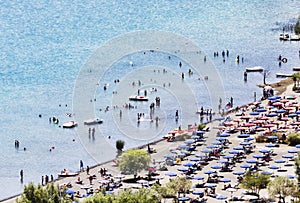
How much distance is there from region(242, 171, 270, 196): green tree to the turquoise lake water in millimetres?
21698

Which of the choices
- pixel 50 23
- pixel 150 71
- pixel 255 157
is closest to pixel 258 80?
pixel 150 71

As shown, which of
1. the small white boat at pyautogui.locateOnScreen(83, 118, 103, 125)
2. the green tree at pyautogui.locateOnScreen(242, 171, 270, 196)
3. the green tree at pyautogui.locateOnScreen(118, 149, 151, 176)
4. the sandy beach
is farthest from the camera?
the small white boat at pyautogui.locateOnScreen(83, 118, 103, 125)

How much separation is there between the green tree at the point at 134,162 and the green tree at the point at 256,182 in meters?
10.7

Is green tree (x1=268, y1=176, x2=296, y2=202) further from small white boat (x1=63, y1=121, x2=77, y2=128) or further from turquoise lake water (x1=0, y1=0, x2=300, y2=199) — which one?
small white boat (x1=63, y1=121, x2=77, y2=128)

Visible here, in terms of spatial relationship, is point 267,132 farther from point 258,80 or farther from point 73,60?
point 73,60

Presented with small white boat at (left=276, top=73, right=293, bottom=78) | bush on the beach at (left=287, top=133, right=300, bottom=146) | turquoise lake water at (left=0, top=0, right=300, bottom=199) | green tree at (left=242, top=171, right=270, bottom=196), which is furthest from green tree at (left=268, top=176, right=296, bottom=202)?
small white boat at (left=276, top=73, right=293, bottom=78)

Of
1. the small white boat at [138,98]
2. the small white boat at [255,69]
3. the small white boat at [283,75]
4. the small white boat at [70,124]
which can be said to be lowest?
the small white boat at [70,124]

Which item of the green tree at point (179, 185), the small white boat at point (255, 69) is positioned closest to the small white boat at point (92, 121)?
the small white boat at point (255, 69)

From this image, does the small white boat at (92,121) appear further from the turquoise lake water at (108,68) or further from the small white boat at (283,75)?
the small white boat at (283,75)

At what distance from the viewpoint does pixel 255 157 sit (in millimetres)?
80688

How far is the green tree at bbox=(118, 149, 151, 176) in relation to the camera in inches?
3091

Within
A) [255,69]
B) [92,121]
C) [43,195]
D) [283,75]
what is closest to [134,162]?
[43,195]

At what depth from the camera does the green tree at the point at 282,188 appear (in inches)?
2657

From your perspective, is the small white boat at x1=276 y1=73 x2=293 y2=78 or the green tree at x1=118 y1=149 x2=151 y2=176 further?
the small white boat at x1=276 y1=73 x2=293 y2=78
